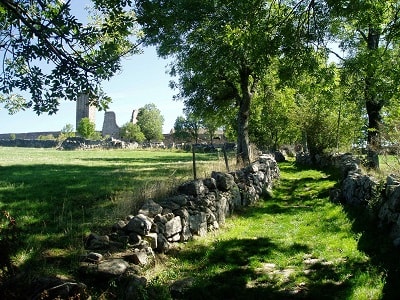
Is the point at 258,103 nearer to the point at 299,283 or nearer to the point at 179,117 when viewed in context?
the point at 299,283

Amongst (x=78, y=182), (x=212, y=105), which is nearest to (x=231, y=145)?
(x=212, y=105)

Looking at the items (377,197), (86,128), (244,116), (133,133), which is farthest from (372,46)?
(133,133)

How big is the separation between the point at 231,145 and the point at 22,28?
178ft

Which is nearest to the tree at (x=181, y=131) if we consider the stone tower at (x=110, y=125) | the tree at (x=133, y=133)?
the tree at (x=133, y=133)

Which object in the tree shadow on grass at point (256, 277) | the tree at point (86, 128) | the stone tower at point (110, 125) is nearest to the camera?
the tree shadow on grass at point (256, 277)

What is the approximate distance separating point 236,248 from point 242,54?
381 inches

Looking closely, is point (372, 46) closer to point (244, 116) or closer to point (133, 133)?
point (244, 116)

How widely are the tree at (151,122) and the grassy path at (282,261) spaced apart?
8023 centimetres

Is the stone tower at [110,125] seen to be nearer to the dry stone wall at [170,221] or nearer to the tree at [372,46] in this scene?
the tree at [372,46]

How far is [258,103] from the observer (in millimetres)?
30969

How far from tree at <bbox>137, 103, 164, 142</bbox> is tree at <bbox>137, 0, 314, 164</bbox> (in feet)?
217

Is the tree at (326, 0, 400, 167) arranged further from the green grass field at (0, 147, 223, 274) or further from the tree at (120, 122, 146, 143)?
the tree at (120, 122, 146, 143)

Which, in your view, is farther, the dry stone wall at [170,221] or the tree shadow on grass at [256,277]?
the dry stone wall at [170,221]

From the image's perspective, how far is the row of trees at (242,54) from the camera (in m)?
6.96
